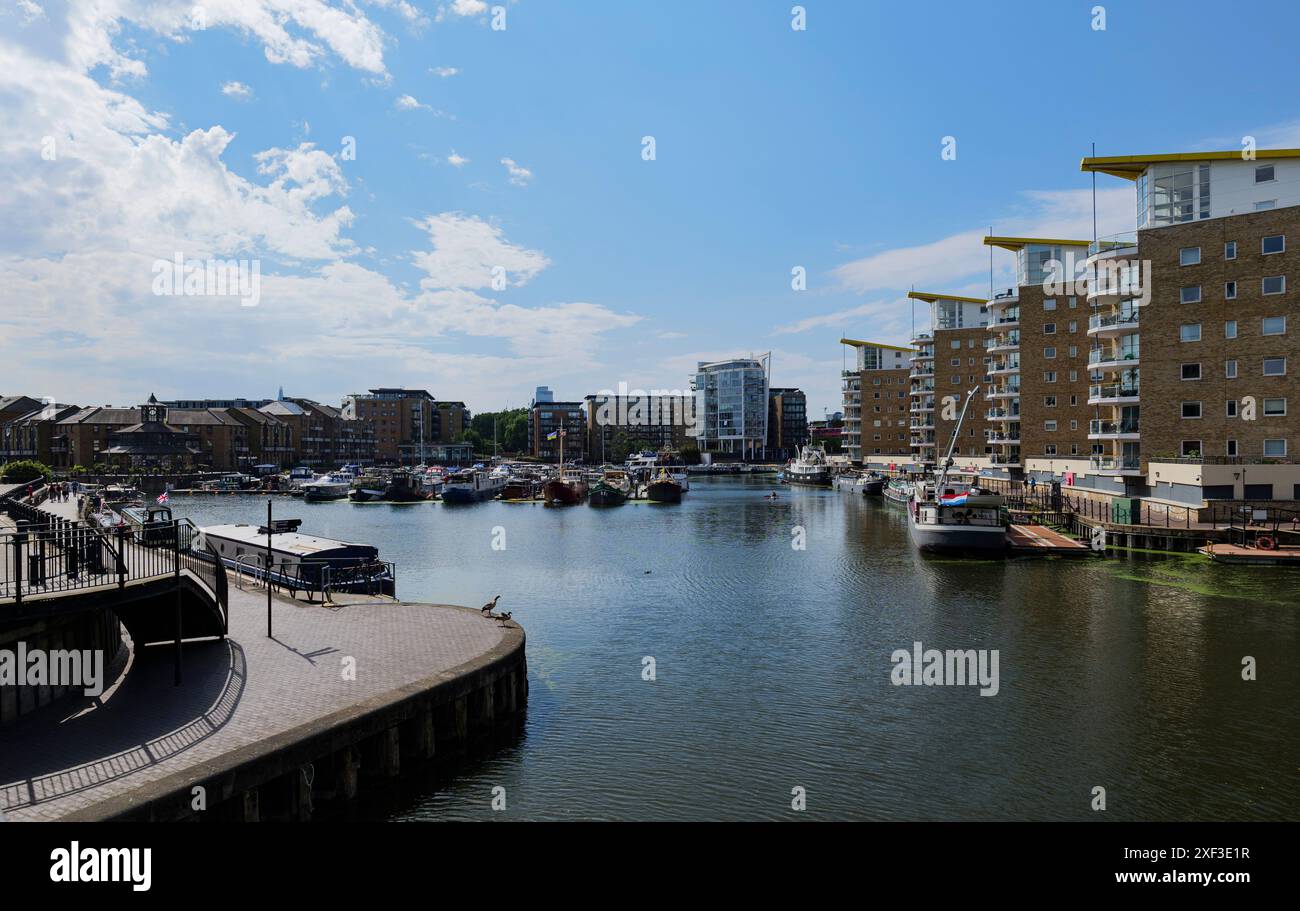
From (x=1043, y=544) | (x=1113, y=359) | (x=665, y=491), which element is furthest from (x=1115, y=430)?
(x=665, y=491)

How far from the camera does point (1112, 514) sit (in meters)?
52.4

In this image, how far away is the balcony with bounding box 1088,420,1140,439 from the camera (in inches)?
2160

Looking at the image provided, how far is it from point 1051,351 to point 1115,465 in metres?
22.2

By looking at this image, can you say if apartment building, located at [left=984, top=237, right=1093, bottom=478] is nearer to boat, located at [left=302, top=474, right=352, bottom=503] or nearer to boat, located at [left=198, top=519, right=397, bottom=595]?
boat, located at [left=198, top=519, right=397, bottom=595]

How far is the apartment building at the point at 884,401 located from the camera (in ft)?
451

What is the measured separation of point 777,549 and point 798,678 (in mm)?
32441

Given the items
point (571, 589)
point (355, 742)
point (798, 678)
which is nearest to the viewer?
point (355, 742)

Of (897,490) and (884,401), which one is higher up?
(884,401)

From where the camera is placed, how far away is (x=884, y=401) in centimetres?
13825

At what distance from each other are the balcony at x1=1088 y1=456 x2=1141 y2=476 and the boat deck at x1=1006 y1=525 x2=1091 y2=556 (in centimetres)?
662

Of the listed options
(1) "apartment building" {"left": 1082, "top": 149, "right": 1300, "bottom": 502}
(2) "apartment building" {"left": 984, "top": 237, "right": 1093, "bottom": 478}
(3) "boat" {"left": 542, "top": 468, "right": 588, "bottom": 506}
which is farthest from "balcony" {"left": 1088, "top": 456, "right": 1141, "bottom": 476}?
(3) "boat" {"left": 542, "top": 468, "right": 588, "bottom": 506}

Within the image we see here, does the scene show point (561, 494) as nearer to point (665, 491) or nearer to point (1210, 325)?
point (665, 491)
